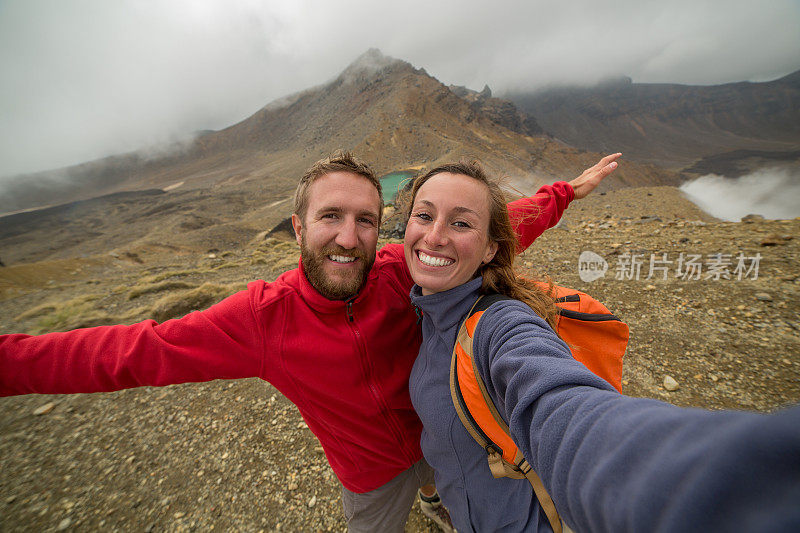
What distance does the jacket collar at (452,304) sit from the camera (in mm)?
1443

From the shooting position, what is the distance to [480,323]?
126 centimetres

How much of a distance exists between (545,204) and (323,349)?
2384mm

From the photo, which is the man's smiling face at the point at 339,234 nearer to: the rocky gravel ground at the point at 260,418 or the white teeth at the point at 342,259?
the white teeth at the point at 342,259

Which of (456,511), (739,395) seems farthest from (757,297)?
(456,511)

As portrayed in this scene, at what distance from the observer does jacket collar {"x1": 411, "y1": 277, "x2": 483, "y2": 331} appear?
144 centimetres

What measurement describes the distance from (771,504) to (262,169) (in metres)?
80.0

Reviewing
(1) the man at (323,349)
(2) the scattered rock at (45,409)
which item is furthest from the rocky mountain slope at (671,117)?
(2) the scattered rock at (45,409)

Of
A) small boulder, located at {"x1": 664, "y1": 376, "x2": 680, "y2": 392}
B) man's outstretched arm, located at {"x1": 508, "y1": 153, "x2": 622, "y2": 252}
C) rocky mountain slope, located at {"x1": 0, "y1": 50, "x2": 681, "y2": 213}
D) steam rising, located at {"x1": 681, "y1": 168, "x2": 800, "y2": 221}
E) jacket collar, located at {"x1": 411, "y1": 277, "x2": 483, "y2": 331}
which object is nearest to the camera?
jacket collar, located at {"x1": 411, "y1": 277, "x2": 483, "y2": 331}

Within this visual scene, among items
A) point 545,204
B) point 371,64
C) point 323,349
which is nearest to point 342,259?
point 323,349

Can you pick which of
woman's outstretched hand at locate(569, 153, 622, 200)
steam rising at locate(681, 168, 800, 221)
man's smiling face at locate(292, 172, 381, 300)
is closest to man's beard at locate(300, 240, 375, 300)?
man's smiling face at locate(292, 172, 381, 300)

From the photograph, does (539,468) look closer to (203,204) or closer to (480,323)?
(480,323)

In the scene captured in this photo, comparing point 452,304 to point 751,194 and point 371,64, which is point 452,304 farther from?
point 371,64

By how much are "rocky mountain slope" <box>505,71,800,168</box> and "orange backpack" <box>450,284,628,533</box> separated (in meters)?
122

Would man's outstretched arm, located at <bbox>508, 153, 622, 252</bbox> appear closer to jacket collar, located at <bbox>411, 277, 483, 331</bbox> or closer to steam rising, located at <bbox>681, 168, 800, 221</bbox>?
jacket collar, located at <bbox>411, 277, 483, 331</bbox>
